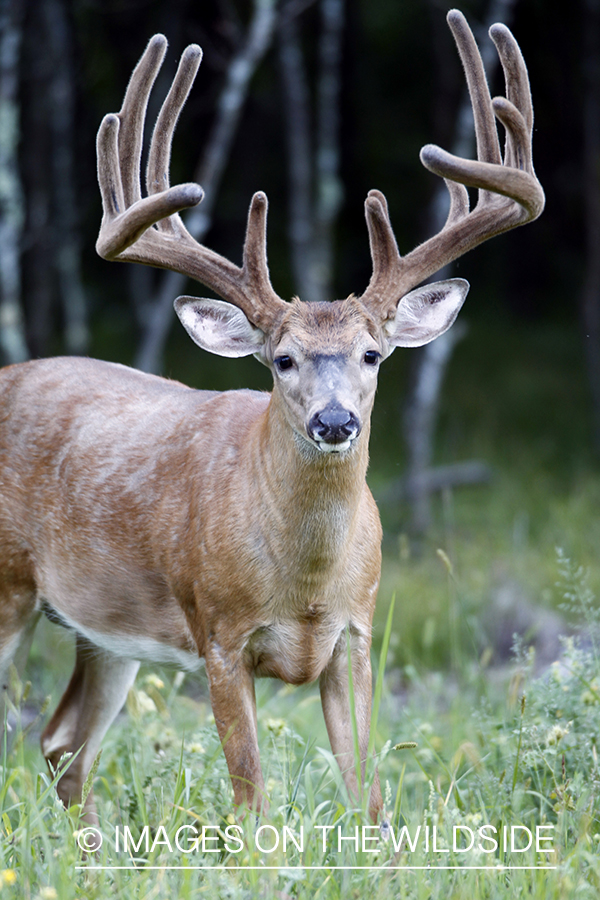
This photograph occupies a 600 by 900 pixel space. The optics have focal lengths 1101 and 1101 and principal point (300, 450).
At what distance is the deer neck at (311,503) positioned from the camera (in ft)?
11.2

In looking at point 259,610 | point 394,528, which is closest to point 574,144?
point 394,528

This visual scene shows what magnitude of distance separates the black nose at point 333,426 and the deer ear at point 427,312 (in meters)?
0.70

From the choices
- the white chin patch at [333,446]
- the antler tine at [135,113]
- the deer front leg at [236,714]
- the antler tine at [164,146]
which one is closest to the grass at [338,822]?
the deer front leg at [236,714]

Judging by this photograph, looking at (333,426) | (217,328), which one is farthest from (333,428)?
(217,328)

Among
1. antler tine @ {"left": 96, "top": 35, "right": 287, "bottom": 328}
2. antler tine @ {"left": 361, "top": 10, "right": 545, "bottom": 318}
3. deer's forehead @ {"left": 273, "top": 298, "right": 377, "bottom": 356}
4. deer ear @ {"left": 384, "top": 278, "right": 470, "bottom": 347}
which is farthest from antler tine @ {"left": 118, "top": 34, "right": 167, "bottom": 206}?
deer ear @ {"left": 384, "top": 278, "right": 470, "bottom": 347}

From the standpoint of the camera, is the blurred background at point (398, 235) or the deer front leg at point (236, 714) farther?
the blurred background at point (398, 235)

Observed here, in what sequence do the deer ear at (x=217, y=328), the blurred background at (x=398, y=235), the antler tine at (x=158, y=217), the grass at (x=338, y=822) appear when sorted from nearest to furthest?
the grass at (x=338, y=822) → the antler tine at (x=158, y=217) → the deer ear at (x=217, y=328) → the blurred background at (x=398, y=235)

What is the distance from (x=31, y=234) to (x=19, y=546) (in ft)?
17.8

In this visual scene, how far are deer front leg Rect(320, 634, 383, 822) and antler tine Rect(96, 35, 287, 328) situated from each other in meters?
1.12

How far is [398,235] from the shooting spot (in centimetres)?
1772

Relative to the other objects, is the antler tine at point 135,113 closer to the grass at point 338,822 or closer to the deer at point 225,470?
the deer at point 225,470

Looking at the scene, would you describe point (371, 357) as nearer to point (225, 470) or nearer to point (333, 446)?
point (333, 446)

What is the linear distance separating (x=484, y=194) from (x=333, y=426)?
125 centimetres

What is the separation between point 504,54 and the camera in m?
3.69
